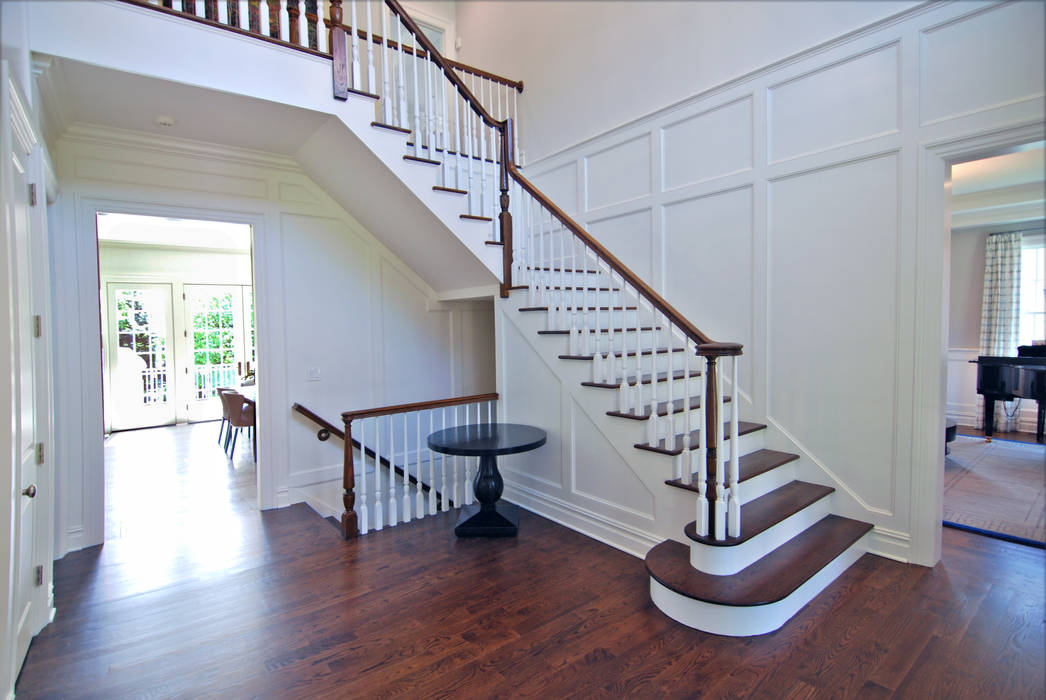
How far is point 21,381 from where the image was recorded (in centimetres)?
194

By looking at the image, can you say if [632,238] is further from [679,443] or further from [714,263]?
[679,443]

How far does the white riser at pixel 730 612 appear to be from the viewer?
90.6 inches

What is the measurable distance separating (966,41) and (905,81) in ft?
0.93

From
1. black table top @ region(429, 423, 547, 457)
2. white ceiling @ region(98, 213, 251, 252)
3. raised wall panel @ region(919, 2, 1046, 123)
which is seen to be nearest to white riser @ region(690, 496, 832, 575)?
black table top @ region(429, 423, 547, 457)

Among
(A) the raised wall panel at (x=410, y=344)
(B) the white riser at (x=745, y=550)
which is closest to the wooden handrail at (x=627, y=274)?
Answer: (B) the white riser at (x=745, y=550)

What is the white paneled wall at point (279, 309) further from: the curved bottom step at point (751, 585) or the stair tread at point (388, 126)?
the curved bottom step at point (751, 585)

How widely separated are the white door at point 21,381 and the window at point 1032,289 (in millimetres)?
9081

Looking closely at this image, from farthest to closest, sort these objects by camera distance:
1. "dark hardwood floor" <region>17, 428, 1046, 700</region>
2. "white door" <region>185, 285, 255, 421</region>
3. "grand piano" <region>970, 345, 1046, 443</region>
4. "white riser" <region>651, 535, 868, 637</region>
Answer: "white door" <region>185, 285, 255, 421</region>
"grand piano" <region>970, 345, 1046, 443</region>
"white riser" <region>651, 535, 868, 637</region>
"dark hardwood floor" <region>17, 428, 1046, 700</region>

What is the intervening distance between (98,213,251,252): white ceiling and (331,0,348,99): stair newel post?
4606 millimetres

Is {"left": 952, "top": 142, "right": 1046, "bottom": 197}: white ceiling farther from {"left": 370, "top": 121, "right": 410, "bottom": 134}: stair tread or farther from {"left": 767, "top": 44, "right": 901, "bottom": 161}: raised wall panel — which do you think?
{"left": 370, "top": 121, "right": 410, "bottom": 134}: stair tread

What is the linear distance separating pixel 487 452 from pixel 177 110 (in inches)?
114

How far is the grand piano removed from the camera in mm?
5047

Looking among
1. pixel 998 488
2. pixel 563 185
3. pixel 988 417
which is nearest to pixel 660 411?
pixel 563 185

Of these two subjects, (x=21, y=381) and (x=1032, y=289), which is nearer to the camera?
(x=21, y=381)
